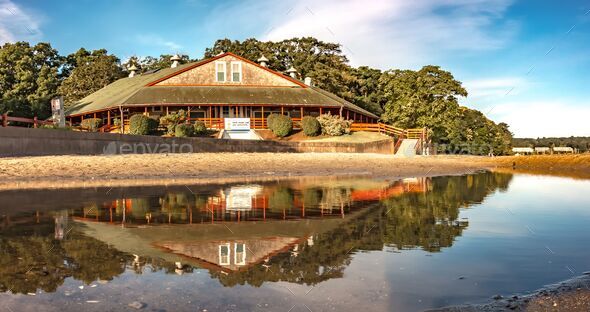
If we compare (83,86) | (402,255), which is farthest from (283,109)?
(402,255)

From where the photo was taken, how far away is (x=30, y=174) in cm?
2022

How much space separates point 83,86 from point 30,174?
170 ft

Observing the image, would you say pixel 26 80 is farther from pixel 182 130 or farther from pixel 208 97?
pixel 182 130

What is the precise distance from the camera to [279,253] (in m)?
6.97

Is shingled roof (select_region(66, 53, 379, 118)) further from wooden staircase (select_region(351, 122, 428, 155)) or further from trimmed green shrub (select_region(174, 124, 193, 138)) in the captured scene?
trimmed green shrub (select_region(174, 124, 193, 138))

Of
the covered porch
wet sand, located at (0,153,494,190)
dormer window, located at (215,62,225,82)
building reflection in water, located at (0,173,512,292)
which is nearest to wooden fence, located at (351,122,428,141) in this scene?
the covered porch

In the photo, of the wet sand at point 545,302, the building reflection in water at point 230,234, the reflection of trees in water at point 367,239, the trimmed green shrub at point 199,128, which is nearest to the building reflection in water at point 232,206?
the building reflection in water at point 230,234

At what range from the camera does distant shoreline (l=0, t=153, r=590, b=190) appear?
781 inches

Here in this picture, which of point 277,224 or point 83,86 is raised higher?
point 83,86

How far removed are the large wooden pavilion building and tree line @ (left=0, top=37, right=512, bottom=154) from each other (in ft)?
36.7

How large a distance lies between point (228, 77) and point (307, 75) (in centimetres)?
1925

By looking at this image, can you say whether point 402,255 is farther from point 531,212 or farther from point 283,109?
point 283,109

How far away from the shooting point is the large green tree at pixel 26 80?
61906 mm

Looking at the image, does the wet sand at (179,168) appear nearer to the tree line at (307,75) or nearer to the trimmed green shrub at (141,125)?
the trimmed green shrub at (141,125)
